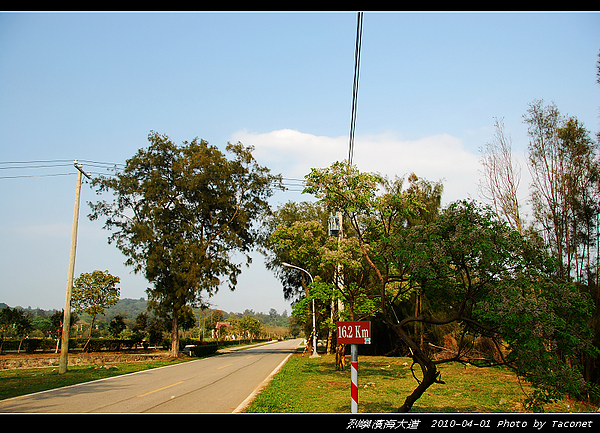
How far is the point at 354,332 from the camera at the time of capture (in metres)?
7.24

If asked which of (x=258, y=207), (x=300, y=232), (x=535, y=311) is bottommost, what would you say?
(x=535, y=311)

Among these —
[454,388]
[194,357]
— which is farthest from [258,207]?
[454,388]

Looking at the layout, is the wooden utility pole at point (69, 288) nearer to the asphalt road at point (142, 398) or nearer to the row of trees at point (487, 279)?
the asphalt road at point (142, 398)

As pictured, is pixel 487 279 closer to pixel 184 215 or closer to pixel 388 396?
pixel 388 396

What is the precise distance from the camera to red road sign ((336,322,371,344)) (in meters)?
7.15

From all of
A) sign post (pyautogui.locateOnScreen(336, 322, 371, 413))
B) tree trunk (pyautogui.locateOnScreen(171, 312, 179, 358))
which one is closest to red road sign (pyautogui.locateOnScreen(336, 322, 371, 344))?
sign post (pyautogui.locateOnScreen(336, 322, 371, 413))

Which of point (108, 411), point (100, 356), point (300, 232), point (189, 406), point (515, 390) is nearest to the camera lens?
point (108, 411)

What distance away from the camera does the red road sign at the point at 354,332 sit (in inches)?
281

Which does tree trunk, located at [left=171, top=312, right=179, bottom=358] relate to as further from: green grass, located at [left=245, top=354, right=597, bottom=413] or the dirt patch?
green grass, located at [left=245, top=354, right=597, bottom=413]

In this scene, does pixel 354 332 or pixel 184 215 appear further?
pixel 184 215

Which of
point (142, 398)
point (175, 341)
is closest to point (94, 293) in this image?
point (175, 341)
